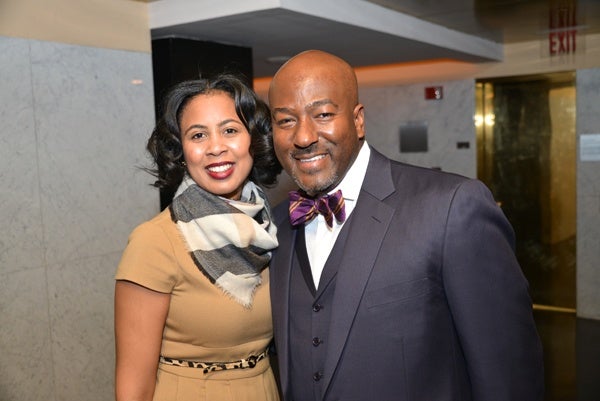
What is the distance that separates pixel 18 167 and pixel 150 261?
1.66 meters

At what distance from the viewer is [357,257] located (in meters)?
1.67

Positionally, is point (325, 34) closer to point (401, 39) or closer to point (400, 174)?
point (401, 39)

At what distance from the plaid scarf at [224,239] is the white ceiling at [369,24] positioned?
64.7 inches

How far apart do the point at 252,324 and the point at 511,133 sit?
529 cm

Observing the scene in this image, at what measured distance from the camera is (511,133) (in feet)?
21.5

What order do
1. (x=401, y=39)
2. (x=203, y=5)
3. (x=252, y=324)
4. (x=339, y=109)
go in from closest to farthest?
(x=339, y=109)
(x=252, y=324)
(x=203, y=5)
(x=401, y=39)

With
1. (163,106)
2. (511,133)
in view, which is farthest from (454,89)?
(163,106)

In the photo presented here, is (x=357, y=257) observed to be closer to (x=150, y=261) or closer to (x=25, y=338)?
(x=150, y=261)

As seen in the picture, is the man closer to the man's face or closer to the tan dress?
the man's face

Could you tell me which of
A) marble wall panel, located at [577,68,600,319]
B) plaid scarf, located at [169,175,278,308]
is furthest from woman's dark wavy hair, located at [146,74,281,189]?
marble wall panel, located at [577,68,600,319]

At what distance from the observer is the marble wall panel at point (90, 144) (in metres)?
3.31

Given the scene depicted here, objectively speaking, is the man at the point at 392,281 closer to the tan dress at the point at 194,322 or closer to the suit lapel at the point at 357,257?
the suit lapel at the point at 357,257

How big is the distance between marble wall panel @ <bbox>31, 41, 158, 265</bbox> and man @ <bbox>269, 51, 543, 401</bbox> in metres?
2.01

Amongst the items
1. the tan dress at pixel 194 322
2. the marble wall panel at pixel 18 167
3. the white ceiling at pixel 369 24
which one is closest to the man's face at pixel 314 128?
the tan dress at pixel 194 322
